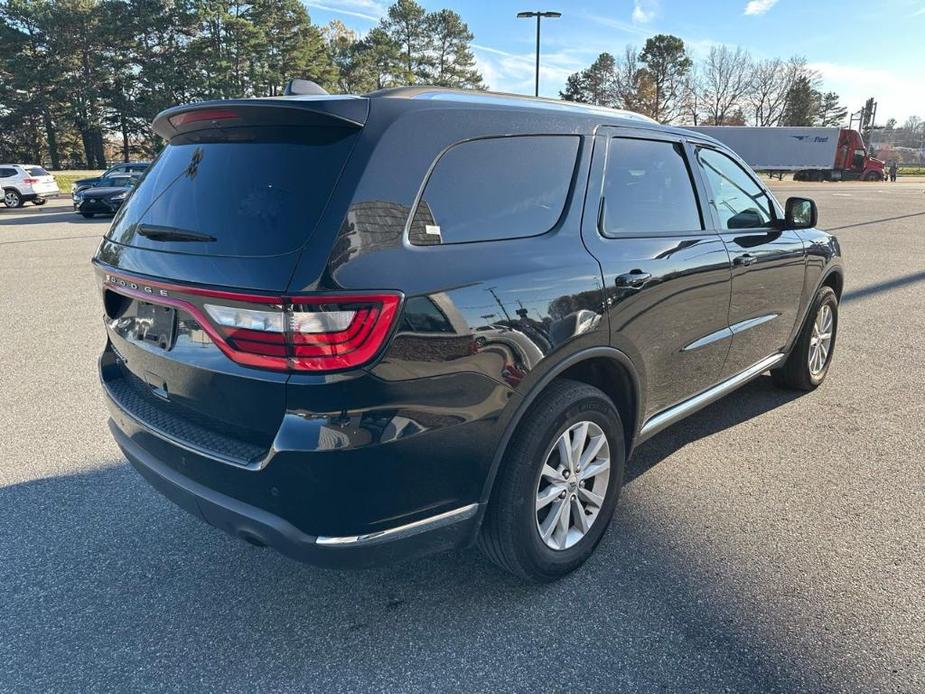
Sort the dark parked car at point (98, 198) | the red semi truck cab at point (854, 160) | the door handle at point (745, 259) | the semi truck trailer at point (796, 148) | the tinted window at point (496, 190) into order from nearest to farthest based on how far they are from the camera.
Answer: the tinted window at point (496, 190) < the door handle at point (745, 259) < the dark parked car at point (98, 198) < the semi truck trailer at point (796, 148) < the red semi truck cab at point (854, 160)

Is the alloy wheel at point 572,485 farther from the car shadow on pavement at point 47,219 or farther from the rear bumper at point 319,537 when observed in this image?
the car shadow on pavement at point 47,219

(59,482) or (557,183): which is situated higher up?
(557,183)

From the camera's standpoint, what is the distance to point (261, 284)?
1901mm

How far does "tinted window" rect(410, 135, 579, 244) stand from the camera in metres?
2.14

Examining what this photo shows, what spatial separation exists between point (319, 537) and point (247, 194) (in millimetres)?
1139

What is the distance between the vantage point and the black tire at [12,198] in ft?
82.3

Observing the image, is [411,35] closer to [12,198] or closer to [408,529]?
[12,198]

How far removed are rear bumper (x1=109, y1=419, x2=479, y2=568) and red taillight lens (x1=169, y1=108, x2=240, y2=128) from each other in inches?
50.1

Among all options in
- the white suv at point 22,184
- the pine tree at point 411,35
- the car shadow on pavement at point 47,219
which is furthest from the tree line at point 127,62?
the car shadow on pavement at point 47,219

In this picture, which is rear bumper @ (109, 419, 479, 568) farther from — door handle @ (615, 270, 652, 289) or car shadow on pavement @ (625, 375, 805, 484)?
car shadow on pavement @ (625, 375, 805, 484)

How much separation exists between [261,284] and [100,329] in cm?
562

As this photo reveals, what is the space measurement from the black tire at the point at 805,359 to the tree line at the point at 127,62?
153 ft

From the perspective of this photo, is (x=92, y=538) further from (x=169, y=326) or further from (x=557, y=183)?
(x=557, y=183)

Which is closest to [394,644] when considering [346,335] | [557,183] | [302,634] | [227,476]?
[302,634]
